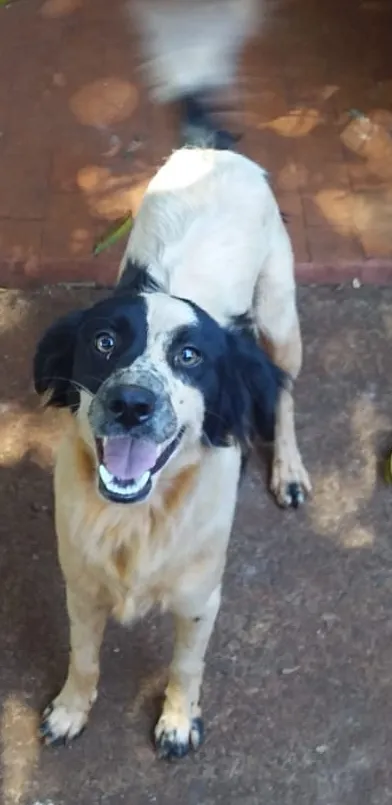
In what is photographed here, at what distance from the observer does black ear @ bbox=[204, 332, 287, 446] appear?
6.82 ft

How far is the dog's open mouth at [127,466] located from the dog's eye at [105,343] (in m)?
0.16

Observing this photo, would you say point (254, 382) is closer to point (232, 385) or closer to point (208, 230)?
point (232, 385)

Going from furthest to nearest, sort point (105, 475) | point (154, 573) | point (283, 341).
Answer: point (283, 341) < point (154, 573) < point (105, 475)

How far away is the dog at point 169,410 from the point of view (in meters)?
1.94

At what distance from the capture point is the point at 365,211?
3.98 m

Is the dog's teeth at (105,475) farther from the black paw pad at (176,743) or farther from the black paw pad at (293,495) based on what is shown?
the black paw pad at (293,495)

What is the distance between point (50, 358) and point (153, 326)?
265mm

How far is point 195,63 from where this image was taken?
2.88m

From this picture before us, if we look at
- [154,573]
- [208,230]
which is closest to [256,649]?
[154,573]

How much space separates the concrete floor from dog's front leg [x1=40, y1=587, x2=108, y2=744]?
1.9 inches

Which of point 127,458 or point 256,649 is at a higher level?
point 127,458

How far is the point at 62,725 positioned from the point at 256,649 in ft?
1.81

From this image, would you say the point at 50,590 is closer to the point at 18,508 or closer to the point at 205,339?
the point at 18,508

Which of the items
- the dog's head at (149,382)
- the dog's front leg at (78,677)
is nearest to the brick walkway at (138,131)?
the dog's front leg at (78,677)
